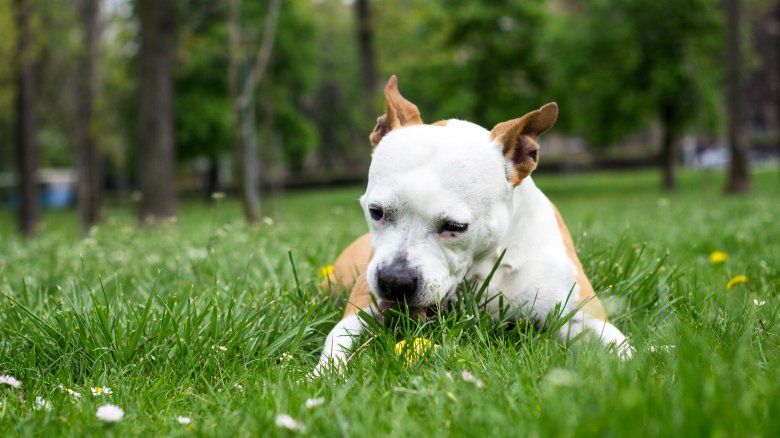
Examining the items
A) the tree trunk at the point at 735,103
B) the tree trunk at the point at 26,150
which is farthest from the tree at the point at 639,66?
the tree trunk at the point at 26,150

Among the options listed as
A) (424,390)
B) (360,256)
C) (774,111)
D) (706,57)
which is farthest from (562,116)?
(774,111)

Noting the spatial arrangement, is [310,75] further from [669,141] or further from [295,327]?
[295,327]

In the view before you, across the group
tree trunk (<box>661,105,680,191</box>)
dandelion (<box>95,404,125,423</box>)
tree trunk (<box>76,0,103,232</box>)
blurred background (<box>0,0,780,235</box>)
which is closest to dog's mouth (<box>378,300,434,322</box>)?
dandelion (<box>95,404,125,423</box>)

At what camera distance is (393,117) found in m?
3.19

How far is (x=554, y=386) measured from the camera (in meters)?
1.80

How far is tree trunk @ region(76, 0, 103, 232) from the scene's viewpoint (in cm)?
1563

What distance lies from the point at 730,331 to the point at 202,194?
117 ft

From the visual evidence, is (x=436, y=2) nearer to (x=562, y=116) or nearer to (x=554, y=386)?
(x=562, y=116)

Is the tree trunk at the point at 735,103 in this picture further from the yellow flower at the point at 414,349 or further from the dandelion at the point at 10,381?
the dandelion at the point at 10,381

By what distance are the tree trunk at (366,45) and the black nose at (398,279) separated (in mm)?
22306

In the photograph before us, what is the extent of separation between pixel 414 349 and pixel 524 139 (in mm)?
1058

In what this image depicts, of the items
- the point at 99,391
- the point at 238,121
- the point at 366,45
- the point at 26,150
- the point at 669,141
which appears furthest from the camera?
the point at 366,45

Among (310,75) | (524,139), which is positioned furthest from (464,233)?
(310,75)

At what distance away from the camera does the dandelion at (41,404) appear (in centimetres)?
217
